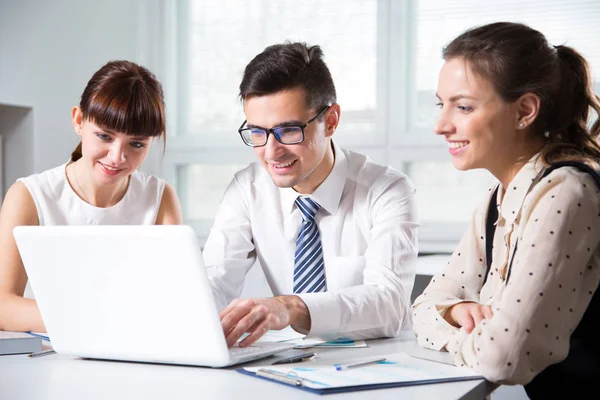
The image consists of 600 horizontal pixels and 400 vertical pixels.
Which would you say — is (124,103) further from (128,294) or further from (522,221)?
(522,221)

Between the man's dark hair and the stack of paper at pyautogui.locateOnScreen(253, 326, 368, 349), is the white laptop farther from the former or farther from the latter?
the man's dark hair

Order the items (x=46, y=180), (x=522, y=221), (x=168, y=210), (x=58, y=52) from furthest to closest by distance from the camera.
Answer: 1. (x=58, y=52)
2. (x=168, y=210)
3. (x=46, y=180)
4. (x=522, y=221)

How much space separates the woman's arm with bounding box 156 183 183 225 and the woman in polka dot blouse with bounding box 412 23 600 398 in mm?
1093

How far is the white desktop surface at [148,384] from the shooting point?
112cm

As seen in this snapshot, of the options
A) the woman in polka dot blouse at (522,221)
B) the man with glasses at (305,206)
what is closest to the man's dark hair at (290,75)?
the man with glasses at (305,206)

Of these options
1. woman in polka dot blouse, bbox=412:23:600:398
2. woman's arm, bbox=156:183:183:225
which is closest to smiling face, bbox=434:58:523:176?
woman in polka dot blouse, bbox=412:23:600:398

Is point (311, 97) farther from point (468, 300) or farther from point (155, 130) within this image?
point (468, 300)

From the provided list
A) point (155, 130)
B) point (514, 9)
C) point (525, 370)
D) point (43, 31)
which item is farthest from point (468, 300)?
point (43, 31)

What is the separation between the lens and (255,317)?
1413 millimetres

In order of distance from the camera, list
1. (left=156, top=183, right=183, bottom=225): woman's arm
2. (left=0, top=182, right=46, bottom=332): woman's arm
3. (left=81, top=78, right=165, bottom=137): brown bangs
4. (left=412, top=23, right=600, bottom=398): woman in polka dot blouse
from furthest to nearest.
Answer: (left=156, top=183, right=183, bottom=225): woman's arm < (left=81, top=78, right=165, bottom=137): brown bangs < (left=0, top=182, right=46, bottom=332): woman's arm < (left=412, top=23, right=600, bottom=398): woman in polka dot blouse

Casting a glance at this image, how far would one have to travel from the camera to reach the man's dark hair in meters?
1.95

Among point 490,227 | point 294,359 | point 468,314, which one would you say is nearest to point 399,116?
point 490,227

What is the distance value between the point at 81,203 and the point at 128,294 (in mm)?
1129

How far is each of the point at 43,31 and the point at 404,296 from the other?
2.65m
